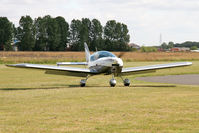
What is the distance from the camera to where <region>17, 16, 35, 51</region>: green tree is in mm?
103250

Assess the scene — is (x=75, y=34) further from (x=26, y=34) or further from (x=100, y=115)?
(x=100, y=115)

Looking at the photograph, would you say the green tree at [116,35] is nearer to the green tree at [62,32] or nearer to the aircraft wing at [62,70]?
the green tree at [62,32]

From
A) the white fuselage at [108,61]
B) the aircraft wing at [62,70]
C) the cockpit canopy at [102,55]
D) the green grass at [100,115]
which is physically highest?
the cockpit canopy at [102,55]

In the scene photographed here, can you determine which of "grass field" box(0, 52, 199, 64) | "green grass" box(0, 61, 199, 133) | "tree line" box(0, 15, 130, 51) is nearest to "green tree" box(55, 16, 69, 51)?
"tree line" box(0, 15, 130, 51)

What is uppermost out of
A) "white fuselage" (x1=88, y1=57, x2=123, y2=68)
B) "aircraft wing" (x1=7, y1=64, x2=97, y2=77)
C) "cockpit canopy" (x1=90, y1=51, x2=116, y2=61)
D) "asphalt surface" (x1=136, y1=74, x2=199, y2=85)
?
"cockpit canopy" (x1=90, y1=51, x2=116, y2=61)

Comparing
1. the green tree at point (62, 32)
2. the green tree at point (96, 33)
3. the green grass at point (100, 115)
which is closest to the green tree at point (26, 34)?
the green tree at point (62, 32)

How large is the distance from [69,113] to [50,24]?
103 metres

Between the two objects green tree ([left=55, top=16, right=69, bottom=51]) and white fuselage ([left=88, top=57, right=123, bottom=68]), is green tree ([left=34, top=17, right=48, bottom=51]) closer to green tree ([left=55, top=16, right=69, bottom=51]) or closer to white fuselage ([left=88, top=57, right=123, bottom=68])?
green tree ([left=55, top=16, right=69, bottom=51])

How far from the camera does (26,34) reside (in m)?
105

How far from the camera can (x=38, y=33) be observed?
108m

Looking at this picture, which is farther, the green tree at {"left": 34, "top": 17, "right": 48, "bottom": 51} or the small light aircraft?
the green tree at {"left": 34, "top": 17, "right": 48, "bottom": 51}

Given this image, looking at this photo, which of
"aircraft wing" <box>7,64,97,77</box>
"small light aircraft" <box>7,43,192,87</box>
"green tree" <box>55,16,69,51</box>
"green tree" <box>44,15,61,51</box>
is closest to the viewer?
"aircraft wing" <box>7,64,97,77</box>

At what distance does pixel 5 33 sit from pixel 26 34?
5666 mm

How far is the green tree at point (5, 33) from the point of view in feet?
336
